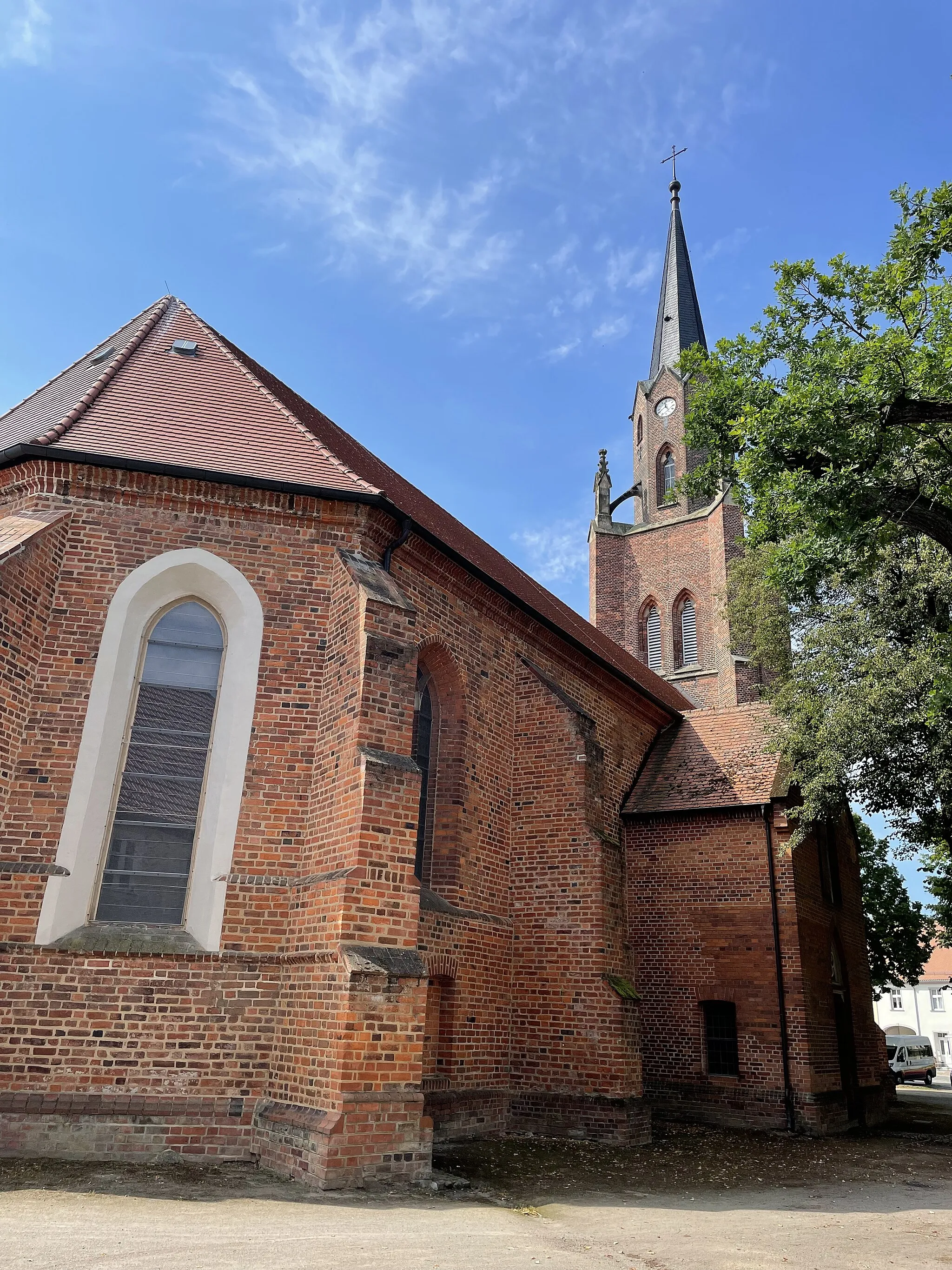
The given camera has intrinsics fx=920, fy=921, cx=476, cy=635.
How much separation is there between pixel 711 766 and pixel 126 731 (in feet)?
34.5

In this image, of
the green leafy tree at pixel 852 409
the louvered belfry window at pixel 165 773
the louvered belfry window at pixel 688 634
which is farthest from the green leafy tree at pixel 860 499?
the louvered belfry window at pixel 688 634

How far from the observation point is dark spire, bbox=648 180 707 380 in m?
32.3

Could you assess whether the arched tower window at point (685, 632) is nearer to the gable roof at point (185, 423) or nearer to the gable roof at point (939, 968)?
the gable roof at point (185, 423)

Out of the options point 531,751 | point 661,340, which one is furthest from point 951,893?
point 661,340

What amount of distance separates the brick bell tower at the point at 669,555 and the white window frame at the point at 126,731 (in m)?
16.3

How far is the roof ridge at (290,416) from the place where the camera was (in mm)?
10148

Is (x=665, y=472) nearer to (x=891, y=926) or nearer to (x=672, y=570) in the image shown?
(x=672, y=570)

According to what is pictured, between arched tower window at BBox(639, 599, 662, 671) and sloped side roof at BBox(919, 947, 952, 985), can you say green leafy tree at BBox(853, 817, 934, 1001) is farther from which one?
sloped side roof at BBox(919, 947, 952, 985)

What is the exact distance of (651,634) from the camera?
89.5 ft

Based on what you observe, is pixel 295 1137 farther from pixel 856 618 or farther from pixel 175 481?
pixel 856 618

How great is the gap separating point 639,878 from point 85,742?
982 centimetres

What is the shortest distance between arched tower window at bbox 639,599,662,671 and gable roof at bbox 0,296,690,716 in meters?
13.1

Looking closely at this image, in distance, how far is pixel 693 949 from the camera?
572 inches

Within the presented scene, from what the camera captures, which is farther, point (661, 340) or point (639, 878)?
point (661, 340)
